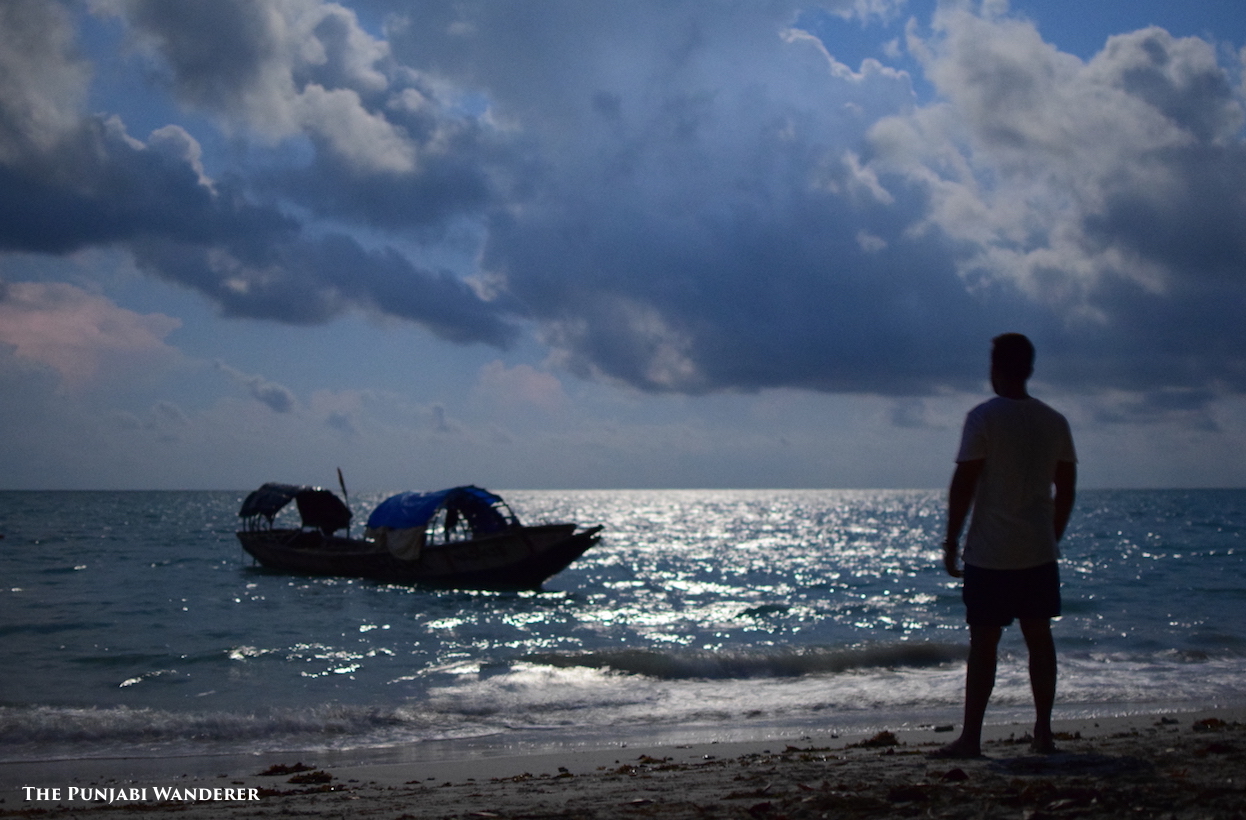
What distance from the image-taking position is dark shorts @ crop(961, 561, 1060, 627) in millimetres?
4539

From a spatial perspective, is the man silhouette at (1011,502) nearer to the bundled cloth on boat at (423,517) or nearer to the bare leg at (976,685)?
the bare leg at (976,685)

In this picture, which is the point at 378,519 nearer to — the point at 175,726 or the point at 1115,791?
the point at 175,726

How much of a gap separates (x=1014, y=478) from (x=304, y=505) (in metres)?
32.9

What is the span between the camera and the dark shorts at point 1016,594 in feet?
14.9

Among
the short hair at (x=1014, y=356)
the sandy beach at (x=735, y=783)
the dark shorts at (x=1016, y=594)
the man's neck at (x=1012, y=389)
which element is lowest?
the sandy beach at (x=735, y=783)

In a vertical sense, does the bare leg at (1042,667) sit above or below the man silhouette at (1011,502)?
below

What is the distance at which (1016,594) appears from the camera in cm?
455

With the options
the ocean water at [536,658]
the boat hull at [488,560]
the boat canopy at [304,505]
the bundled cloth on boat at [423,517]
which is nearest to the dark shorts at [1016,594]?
the ocean water at [536,658]

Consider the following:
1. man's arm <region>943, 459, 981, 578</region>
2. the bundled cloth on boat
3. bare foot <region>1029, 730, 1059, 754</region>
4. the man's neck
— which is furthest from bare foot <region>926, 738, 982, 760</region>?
the bundled cloth on boat

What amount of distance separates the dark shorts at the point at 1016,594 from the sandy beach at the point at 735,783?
2.57 ft

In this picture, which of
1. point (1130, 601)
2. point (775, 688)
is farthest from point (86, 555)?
point (1130, 601)

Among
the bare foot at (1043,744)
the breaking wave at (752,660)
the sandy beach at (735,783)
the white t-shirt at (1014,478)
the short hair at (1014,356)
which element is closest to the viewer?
the sandy beach at (735,783)

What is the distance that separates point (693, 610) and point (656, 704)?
12.2m

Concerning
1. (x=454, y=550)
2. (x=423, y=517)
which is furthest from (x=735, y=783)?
(x=423, y=517)
